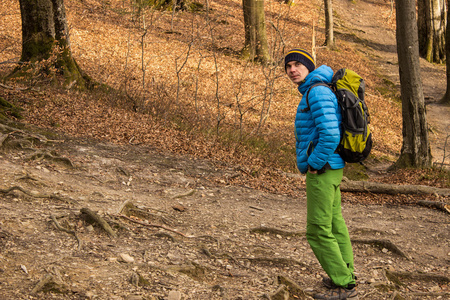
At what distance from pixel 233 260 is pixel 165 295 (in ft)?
4.52

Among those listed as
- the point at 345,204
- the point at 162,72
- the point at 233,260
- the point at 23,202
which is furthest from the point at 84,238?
the point at 162,72

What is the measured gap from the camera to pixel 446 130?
16875 millimetres

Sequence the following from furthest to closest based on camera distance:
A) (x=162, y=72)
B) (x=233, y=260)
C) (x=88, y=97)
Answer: (x=162, y=72), (x=88, y=97), (x=233, y=260)

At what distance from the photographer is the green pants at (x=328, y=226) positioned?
4023 mm

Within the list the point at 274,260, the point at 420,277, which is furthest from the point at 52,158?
the point at 420,277

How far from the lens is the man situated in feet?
12.7

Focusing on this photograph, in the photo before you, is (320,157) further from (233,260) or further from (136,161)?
(136,161)

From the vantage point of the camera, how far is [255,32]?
20.1m

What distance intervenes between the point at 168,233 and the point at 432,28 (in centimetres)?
2631

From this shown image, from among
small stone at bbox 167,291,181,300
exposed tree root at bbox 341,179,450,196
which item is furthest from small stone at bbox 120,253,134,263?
exposed tree root at bbox 341,179,450,196

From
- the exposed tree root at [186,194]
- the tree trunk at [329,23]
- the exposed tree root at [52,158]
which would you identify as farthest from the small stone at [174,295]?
the tree trunk at [329,23]

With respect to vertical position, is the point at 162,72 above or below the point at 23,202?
above

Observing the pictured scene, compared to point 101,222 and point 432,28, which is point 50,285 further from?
point 432,28

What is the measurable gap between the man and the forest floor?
1.80 feet
